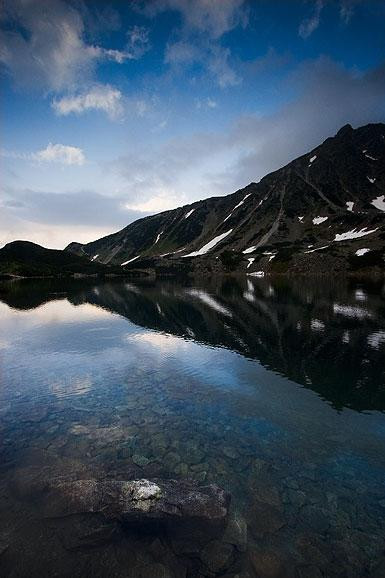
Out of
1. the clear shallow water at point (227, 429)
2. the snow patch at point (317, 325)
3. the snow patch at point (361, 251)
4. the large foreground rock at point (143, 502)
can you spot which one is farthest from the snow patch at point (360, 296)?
the snow patch at point (361, 251)

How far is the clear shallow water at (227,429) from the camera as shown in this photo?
43.9 feet

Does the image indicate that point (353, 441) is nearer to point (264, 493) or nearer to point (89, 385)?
point (264, 493)

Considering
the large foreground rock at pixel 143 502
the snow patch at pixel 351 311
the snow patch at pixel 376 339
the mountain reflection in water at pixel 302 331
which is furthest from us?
the snow patch at pixel 351 311

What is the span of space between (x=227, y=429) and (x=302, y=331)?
34.1 m

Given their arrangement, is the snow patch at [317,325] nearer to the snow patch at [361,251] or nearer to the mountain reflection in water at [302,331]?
the mountain reflection in water at [302,331]

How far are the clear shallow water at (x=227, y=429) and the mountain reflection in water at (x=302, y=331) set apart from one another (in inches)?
12.4

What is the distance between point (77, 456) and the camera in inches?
756

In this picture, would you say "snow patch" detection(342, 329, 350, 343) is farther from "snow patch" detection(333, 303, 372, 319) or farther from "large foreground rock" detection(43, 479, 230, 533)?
"large foreground rock" detection(43, 479, 230, 533)

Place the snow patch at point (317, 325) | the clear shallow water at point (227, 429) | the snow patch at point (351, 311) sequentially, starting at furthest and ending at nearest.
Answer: the snow patch at point (351, 311)
the snow patch at point (317, 325)
the clear shallow water at point (227, 429)

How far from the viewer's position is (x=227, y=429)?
74.7 feet

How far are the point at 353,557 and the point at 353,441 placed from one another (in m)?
9.59

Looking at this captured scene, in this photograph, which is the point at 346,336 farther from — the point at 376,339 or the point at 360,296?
the point at 360,296

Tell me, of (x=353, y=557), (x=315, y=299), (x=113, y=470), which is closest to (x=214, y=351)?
(x=113, y=470)

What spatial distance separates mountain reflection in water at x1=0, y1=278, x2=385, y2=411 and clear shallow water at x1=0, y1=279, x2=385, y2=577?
1.03 feet
